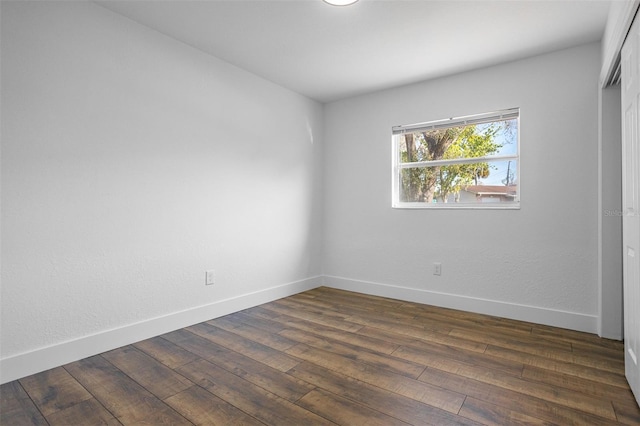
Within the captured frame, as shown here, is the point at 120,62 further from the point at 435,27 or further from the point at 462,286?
the point at 462,286

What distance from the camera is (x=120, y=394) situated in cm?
179

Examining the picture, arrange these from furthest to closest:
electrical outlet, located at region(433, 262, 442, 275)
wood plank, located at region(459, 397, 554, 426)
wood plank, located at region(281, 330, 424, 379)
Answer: electrical outlet, located at region(433, 262, 442, 275), wood plank, located at region(281, 330, 424, 379), wood plank, located at region(459, 397, 554, 426)

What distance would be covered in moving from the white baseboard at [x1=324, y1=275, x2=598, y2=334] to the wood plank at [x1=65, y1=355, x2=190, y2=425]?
261cm

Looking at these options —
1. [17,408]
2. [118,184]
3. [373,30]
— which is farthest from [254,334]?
[373,30]

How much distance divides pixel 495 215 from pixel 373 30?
1.98 metres

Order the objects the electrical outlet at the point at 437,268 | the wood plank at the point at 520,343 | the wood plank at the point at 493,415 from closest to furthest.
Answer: the wood plank at the point at 493,415
the wood plank at the point at 520,343
the electrical outlet at the point at 437,268

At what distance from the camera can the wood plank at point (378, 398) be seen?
157 cm

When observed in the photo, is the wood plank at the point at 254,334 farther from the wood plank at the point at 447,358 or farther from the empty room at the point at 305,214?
the wood plank at the point at 447,358

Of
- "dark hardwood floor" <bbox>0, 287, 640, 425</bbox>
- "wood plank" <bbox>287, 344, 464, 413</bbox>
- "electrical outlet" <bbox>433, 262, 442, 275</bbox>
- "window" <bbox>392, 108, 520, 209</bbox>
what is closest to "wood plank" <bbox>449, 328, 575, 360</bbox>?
"dark hardwood floor" <bbox>0, 287, 640, 425</bbox>

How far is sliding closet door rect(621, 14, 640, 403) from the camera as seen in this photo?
1.64 metres

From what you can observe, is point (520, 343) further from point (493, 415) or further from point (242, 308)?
point (242, 308)

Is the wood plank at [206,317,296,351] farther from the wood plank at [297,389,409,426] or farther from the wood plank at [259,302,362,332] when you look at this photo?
the wood plank at [297,389,409,426]

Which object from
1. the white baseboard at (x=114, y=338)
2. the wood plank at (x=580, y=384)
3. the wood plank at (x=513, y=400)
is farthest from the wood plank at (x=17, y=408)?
the wood plank at (x=580, y=384)

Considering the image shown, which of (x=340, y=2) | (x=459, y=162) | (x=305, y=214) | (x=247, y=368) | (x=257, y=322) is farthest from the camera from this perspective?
(x=305, y=214)
